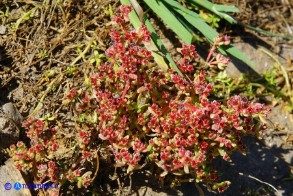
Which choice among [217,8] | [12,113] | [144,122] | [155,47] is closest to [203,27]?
[217,8]

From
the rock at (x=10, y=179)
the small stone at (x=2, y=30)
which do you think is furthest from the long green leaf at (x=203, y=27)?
the rock at (x=10, y=179)

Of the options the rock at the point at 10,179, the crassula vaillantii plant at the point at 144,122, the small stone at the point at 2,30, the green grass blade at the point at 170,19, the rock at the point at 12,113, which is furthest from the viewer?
the small stone at the point at 2,30

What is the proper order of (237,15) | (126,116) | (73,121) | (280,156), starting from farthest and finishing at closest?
(237,15) → (280,156) → (73,121) → (126,116)

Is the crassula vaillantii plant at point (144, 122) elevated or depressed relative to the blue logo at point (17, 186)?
elevated

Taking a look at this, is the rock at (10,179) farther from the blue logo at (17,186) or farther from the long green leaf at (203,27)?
the long green leaf at (203,27)

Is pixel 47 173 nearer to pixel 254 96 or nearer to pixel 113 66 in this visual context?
pixel 113 66

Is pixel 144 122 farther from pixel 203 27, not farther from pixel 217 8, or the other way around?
pixel 217 8

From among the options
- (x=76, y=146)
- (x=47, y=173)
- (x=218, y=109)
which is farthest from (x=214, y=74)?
(x=47, y=173)
